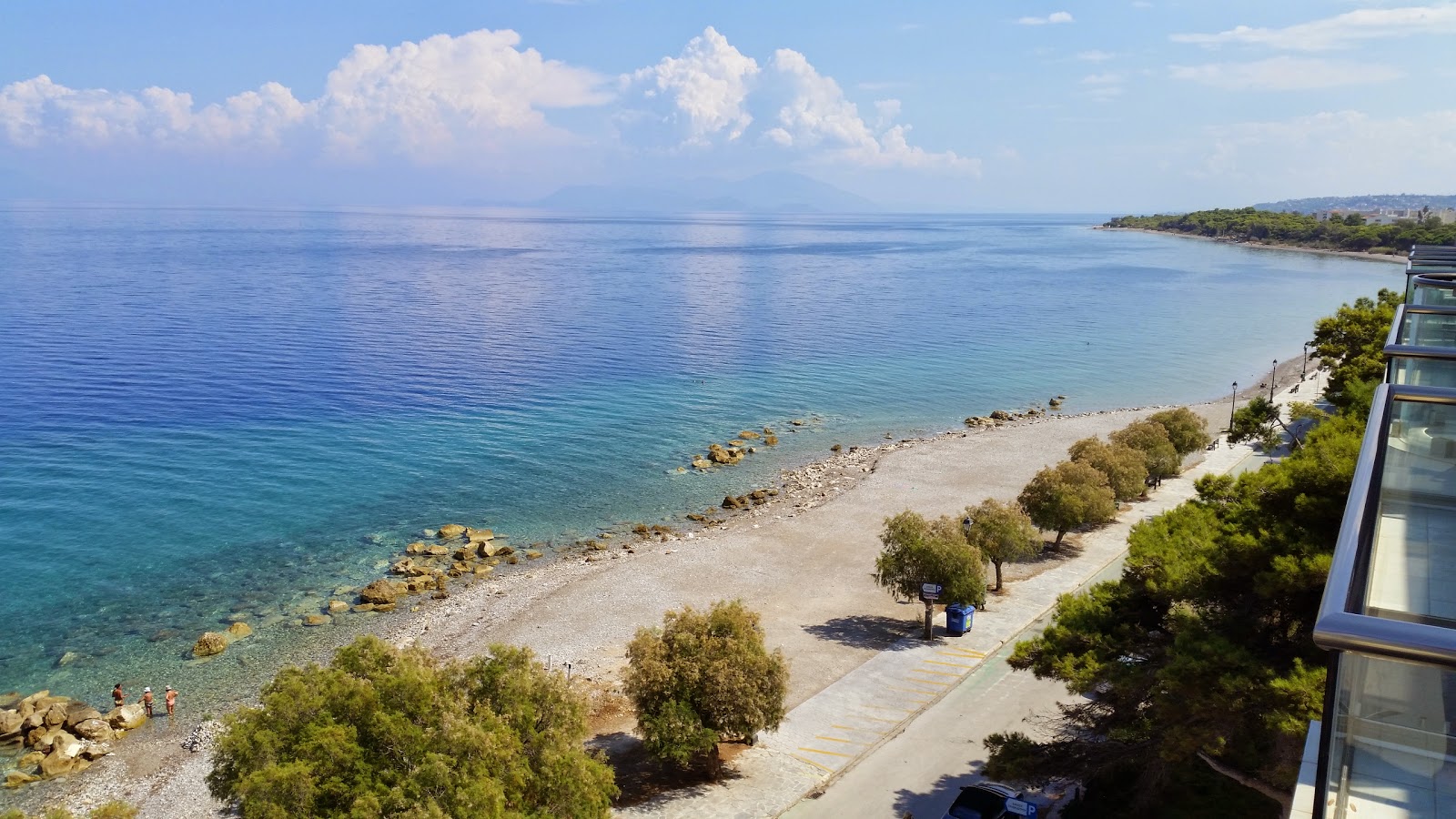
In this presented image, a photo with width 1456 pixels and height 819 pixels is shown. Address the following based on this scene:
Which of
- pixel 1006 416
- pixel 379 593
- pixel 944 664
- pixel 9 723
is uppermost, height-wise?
pixel 1006 416

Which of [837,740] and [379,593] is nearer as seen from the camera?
[837,740]

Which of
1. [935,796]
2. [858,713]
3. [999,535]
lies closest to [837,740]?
[858,713]


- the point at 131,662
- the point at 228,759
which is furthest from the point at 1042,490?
the point at 131,662

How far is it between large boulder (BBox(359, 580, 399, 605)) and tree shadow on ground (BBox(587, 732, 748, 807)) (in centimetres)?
1345

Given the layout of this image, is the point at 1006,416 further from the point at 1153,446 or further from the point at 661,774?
the point at 661,774

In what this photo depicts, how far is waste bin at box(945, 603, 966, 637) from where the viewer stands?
25.1m

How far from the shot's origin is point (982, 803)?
650 inches

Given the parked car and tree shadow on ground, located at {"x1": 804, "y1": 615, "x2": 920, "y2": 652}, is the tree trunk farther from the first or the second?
tree shadow on ground, located at {"x1": 804, "y1": 615, "x2": 920, "y2": 652}

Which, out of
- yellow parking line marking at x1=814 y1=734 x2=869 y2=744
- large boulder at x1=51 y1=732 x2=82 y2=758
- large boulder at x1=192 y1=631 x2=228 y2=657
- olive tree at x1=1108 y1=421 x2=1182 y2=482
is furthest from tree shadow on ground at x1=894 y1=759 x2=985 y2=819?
olive tree at x1=1108 y1=421 x2=1182 y2=482

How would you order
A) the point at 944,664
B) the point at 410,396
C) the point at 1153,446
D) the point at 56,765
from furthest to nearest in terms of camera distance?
the point at 410,396
the point at 1153,446
the point at 944,664
the point at 56,765

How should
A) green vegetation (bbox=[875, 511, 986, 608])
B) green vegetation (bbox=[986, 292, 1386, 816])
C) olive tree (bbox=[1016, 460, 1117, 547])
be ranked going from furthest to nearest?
olive tree (bbox=[1016, 460, 1117, 547]) < green vegetation (bbox=[875, 511, 986, 608]) < green vegetation (bbox=[986, 292, 1386, 816])

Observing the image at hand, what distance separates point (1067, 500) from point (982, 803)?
641 inches

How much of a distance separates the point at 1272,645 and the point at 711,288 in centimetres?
11441

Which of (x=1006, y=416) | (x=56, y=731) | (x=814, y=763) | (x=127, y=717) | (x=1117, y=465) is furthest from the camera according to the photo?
(x=1006, y=416)
